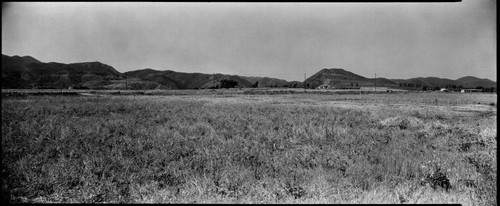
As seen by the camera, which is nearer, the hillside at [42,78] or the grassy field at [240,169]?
the grassy field at [240,169]

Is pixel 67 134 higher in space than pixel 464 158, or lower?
higher

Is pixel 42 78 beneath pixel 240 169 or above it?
above

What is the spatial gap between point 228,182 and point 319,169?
2.11 metres

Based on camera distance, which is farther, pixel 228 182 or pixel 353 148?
pixel 353 148

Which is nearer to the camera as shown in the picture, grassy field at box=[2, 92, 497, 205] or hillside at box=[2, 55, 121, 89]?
grassy field at box=[2, 92, 497, 205]

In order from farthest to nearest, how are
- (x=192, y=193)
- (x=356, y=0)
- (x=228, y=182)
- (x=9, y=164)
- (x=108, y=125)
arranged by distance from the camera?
(x=108, y=125), (x=9, y=164), (x=228, y=182), (x=192, y=193), (x=356, y=0)

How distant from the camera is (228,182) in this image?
4.61 metres

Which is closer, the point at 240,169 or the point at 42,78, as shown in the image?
the point at 240,169

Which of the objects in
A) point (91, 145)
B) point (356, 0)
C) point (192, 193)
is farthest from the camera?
point (91, 145)

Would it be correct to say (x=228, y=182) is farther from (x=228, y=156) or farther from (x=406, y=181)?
(x=406, y=181)

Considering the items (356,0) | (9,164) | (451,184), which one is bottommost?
(451,184)

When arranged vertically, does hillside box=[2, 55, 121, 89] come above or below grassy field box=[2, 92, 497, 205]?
above

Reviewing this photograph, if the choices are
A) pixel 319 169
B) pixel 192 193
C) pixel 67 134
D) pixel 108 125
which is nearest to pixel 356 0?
pixel 319 169

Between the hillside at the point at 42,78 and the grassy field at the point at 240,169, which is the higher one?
the hillside at the point at 42,78
